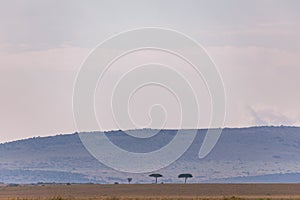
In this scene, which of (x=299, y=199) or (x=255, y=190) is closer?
(x=299, y=199)

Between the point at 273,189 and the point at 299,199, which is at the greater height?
the point at 273,189

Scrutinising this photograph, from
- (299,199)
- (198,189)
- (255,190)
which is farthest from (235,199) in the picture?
(198,189)

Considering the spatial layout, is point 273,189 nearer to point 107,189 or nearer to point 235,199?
point 107,189

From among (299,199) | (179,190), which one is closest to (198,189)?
(179,190)

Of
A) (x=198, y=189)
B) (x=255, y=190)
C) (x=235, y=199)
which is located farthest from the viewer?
(x=198, y=189)

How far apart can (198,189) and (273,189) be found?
35.1 ft

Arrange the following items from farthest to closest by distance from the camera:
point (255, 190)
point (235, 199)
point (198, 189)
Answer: point (198, 189) < point (255, 190) < point (235, 199)

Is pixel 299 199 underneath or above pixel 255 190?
underneath

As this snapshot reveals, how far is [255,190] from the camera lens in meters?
124

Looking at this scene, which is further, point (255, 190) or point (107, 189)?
point (107, 189)

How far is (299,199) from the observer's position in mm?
84500

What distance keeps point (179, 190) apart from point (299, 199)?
1751 inches

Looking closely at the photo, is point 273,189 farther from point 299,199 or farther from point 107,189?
point 299,199

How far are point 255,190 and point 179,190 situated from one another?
984 cm
